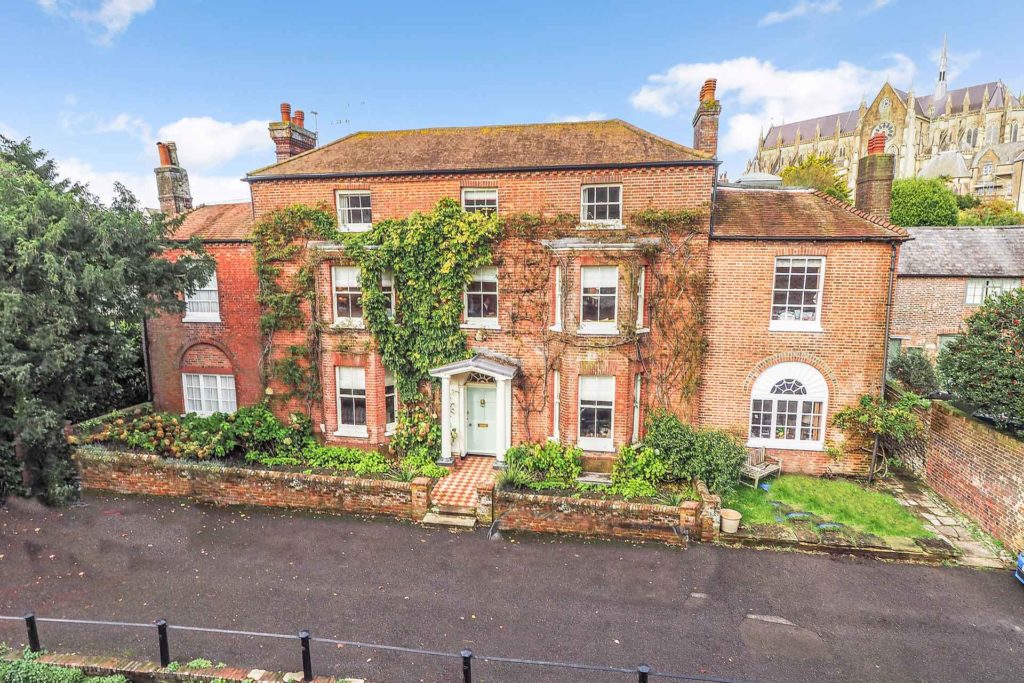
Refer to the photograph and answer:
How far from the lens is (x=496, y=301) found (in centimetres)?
1483

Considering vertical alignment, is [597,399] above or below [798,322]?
below

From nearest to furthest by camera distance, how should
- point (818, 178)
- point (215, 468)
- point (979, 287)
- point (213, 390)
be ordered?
point (215, 468), point (213, 390), point (979, 287), point (818, 178)

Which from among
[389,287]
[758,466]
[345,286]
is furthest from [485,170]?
[758,466]

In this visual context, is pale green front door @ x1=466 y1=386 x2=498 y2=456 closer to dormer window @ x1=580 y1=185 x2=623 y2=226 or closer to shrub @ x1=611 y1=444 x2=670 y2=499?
shrub @ x1=611 y1=444 x2=670 y2=499

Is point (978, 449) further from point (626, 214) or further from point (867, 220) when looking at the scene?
point (626, 214)

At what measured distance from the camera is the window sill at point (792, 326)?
1391cm

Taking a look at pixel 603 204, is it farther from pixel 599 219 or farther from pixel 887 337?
pixel 887 337

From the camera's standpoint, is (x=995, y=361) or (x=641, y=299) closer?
(x=995, y=361)

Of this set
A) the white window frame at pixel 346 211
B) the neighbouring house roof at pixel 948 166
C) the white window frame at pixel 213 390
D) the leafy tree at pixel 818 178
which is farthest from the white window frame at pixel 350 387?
the neighbouring house roof at pixel 948 166

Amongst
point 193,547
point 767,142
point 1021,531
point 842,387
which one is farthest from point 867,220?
point 767,142

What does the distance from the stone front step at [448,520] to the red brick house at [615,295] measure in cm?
289

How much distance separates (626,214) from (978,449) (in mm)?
10051

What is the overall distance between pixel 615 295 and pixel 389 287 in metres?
6.72

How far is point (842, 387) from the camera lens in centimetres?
1405
